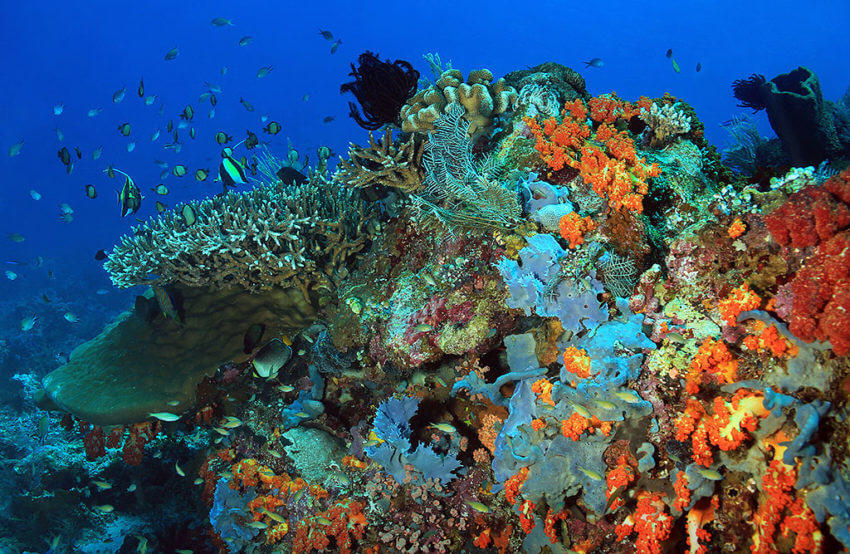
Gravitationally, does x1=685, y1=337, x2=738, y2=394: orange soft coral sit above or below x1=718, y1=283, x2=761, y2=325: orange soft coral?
below

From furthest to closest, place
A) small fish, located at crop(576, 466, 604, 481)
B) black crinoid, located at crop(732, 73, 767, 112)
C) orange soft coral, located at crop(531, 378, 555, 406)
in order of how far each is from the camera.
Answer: black crinoid, located at crop(732, 73, 767, 112)
orange soft coral, located at crop(531, 378, 555, 406)
small fish, located at crop(576, 466, 604, 481)

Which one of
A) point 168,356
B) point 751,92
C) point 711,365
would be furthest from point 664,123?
point 168,356

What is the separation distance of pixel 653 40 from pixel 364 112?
531 feet

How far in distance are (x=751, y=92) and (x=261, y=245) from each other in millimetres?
12189

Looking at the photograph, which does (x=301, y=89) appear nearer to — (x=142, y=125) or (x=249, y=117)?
(x=249, y=117)

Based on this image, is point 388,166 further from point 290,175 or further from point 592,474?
point 592,474

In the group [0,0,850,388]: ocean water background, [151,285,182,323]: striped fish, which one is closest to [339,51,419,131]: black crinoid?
[151,285,182,323]: striped fish

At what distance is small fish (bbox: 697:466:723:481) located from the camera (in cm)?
289

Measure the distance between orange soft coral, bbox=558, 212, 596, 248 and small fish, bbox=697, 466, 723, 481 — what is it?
6.88 ft

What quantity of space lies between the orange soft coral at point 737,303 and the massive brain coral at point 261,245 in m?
4.66

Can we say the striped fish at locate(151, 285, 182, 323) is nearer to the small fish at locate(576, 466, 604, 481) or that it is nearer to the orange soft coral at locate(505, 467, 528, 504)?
the orange soft coral at locate(505, 467, 528, 504)

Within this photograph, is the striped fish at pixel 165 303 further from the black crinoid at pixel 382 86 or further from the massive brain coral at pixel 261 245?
the black crinoid at pixel 382 86

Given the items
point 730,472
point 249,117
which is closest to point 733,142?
point 730,472

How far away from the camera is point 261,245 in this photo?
234 inches
